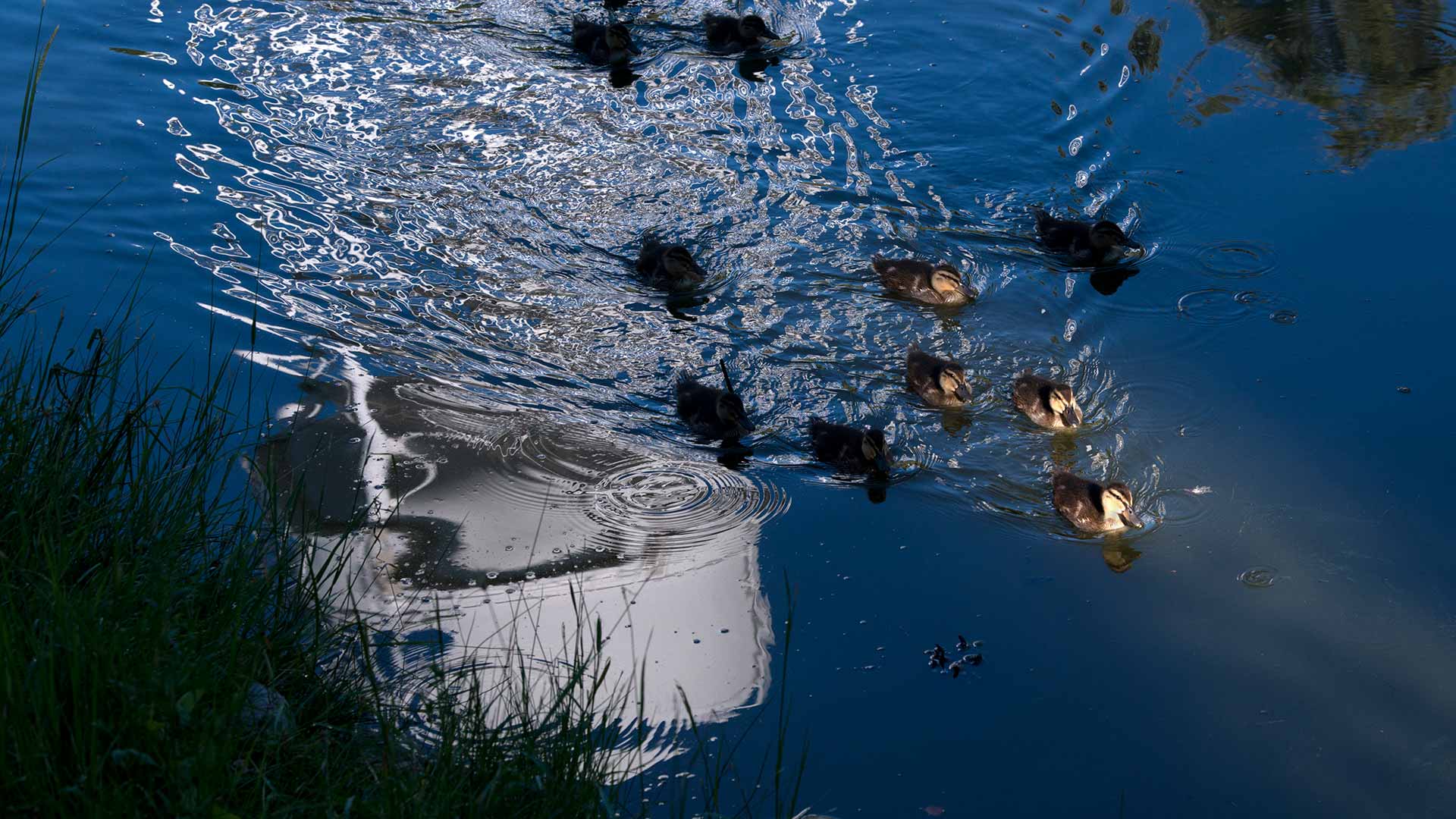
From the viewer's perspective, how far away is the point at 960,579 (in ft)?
16.1

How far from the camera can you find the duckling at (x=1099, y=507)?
16.8 feet

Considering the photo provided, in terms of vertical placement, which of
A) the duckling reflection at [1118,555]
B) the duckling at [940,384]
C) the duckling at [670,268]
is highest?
the duckling at [670,268]

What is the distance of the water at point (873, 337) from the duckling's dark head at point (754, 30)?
269 millimetres

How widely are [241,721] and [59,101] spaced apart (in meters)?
7.07

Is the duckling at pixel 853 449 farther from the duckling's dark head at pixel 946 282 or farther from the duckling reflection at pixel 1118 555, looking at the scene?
the duckling's dark head at pixel 946 282

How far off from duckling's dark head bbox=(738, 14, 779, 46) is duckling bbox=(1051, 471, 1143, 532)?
5260mm

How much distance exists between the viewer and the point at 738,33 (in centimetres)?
937

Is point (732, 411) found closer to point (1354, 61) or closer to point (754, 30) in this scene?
point (754, 30)

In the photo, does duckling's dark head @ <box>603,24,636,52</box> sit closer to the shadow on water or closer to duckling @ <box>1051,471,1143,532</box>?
the shadow on water

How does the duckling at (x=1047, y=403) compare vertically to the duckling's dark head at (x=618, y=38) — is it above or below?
below

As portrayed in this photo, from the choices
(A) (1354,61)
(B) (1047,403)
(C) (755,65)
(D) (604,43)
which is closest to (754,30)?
(C) (755,65)

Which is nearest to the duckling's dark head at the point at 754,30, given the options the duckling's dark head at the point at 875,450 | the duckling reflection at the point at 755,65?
the duckling reflection at the point at 755,65

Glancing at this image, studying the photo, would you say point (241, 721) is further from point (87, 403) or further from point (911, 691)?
point (911, 691)

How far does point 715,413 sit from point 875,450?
0.77 meters
